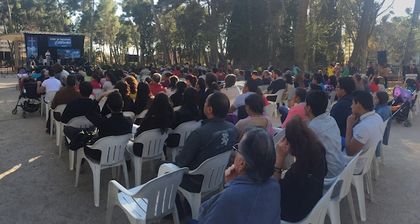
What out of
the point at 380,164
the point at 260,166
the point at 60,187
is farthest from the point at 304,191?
the point at 380,164

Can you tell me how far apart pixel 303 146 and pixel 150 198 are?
1129 mm

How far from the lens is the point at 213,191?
3482 millimetres

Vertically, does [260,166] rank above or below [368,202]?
above

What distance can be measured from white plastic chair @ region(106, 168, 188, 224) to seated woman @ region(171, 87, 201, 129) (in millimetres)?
1624

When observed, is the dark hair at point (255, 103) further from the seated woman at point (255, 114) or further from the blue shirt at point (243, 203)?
the blue shirt at point (243, 203)

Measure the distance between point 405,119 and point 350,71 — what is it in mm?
8673

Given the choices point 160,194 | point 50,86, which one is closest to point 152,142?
→ point 160,194

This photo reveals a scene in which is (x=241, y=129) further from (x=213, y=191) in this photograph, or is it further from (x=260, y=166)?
(x=260, y=166)

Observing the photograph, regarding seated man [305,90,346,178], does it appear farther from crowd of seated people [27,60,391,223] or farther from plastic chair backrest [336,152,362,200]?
plastic chair backrest [336,152,362,200]

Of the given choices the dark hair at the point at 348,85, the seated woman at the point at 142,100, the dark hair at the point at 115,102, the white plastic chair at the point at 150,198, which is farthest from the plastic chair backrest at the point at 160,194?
the seated woman at the point at 142,100

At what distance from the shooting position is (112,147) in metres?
4.02

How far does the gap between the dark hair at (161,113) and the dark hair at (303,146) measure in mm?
2006

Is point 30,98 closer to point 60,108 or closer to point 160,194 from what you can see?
point 60,108

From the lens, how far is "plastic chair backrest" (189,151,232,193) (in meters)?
3.18
